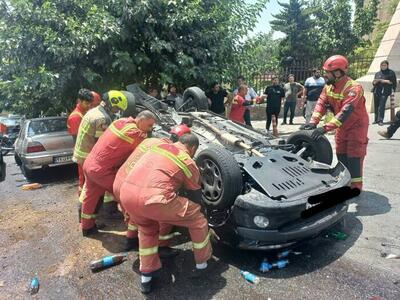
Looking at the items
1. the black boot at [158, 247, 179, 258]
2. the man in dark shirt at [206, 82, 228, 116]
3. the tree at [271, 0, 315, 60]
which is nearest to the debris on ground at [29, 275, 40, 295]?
the black boot at [158, 247, 179, 258]

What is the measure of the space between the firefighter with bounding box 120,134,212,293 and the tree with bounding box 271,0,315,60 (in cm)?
2630

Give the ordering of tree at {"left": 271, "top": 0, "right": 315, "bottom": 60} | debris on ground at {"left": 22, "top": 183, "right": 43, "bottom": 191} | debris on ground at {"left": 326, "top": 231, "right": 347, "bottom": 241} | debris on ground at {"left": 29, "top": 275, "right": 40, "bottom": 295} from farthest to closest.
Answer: tree at {"left": 271, "top": 0, "right": 315, "bottom": 60}
debris on ground at {"left": 22, "top": 183, "right": 43, "bottom": 191}
debris on ground at {"left": 326, "top": 231, "right": 347, "bottom": 241}
debris on ground at {"left": 29, "top": 275, "right": 40, "bottom": 295}

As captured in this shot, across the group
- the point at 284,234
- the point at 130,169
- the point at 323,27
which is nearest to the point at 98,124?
the point at 130,169

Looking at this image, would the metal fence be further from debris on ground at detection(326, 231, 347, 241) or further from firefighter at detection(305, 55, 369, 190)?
debris on ground at detection(326, 231, 347, 241)

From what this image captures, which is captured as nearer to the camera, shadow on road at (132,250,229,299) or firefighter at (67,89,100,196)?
shadow on road at (132,250,229,299)

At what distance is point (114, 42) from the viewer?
7559 millimetres

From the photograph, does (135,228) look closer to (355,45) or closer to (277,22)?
(355,45)

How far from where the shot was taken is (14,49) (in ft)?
24.3

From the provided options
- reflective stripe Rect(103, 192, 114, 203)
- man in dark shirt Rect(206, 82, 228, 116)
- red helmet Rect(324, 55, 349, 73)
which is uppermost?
red helmet Rect(324, 55, 349, 73)

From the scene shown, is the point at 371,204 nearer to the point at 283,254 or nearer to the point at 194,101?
the point at 283,254

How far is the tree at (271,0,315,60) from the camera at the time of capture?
28.3 m

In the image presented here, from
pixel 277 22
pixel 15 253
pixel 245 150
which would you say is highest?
pixel 277 22

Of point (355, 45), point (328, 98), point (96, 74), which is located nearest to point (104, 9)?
point (96, 74)

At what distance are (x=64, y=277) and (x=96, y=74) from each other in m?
5.03
